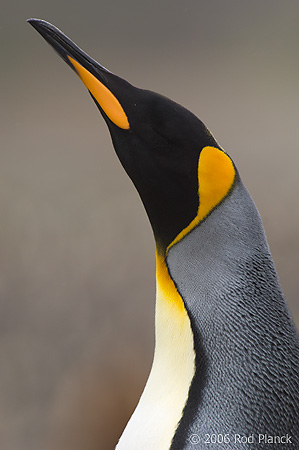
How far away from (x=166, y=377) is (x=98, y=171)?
5.65ft

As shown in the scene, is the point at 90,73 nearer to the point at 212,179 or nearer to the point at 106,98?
the point at 106,98

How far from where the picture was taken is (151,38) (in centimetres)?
225

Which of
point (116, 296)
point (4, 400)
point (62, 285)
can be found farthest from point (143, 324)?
point (4, 400)

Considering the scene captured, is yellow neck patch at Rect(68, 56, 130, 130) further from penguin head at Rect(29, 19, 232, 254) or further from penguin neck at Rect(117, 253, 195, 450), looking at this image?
penguin neck at Rect(117, 253, 195, 450)

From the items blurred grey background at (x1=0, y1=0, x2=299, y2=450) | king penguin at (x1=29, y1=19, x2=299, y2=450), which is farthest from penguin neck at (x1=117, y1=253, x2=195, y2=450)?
blurred grey background at (x1=0, y1=0, x2=299, y2=450)

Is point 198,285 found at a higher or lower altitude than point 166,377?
higher

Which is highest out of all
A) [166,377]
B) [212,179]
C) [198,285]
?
[212,179]

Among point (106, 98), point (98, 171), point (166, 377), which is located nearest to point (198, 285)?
point (166, 377)

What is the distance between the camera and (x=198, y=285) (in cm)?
63

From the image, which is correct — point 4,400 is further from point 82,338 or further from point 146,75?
point 146,75

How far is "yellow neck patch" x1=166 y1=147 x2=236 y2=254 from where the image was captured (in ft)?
2.02

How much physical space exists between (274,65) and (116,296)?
1.43m

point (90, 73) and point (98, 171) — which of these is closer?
point (90, 73)

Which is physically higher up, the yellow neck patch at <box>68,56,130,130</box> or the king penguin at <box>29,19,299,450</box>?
the yellow neck patch at <box>68,56,130,130</box>
